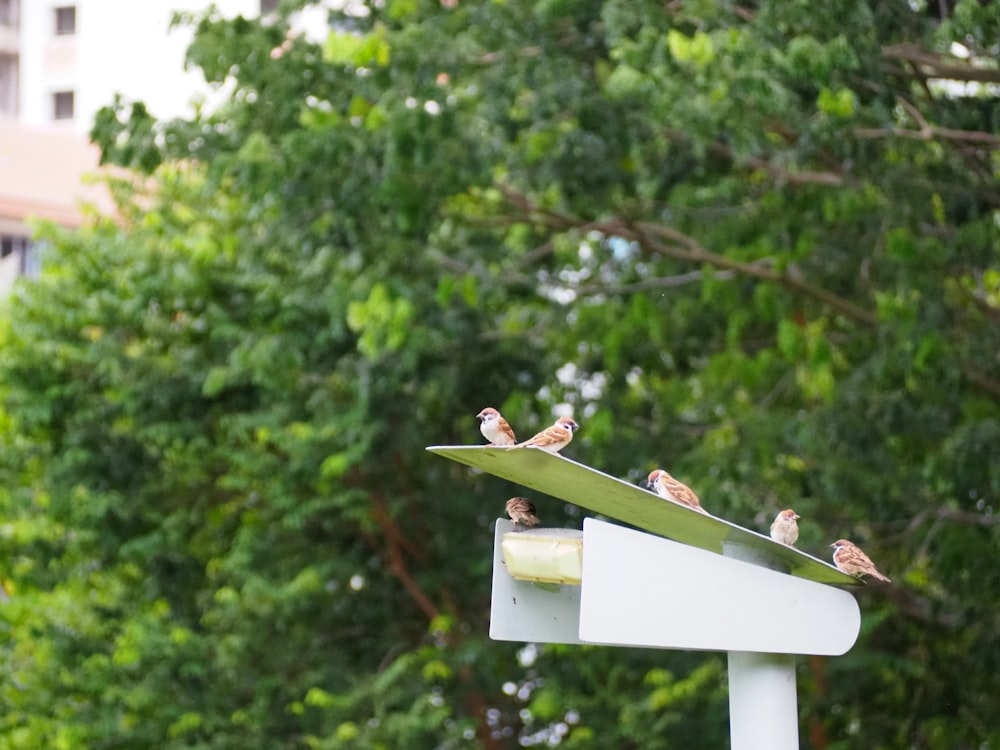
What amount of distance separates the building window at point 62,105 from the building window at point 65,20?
1.28m

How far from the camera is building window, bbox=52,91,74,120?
3359cm

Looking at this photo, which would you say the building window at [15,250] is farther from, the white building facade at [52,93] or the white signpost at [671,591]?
the white signpost at [671,591]

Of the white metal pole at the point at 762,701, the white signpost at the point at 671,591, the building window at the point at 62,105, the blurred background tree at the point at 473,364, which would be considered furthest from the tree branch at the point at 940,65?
the building window at the point at 62,105

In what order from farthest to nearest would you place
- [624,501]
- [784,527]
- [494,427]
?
1. [784,527]
2. [494,427]
3. [624,501]

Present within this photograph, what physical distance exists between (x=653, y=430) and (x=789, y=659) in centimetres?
Answer: 803

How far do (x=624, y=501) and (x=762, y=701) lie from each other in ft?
2.31

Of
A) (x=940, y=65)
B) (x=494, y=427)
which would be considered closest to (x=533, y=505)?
(x=494, y=427)

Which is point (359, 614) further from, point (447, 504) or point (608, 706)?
point (608, 706)

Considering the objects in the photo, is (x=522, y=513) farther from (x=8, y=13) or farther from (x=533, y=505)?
(x=8, y=13)

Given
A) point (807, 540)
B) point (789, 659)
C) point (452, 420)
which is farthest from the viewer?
point (452, 420)

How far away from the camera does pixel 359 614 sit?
12875mm

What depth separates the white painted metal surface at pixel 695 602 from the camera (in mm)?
3600

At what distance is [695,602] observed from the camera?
3.77 metres

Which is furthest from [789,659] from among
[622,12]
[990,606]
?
[990,606]
